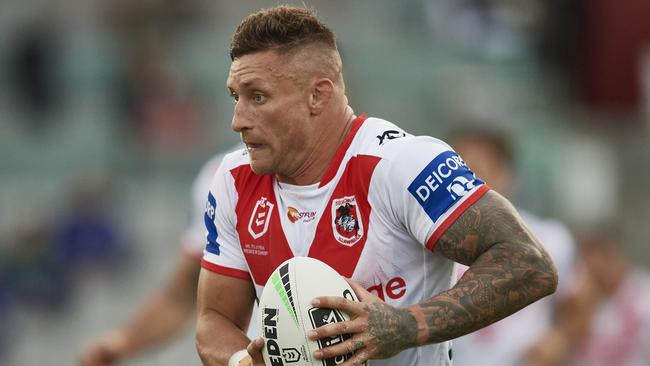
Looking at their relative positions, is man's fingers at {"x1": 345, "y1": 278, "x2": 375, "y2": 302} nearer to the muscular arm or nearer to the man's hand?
the man's hand

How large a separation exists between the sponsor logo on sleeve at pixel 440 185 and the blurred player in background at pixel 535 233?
2990mm

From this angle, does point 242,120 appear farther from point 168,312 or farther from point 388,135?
point 168,312

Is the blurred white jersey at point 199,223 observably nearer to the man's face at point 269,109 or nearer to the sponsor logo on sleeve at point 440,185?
the man's face at point 269,109

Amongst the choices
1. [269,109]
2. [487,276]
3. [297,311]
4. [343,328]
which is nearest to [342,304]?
[343,328]

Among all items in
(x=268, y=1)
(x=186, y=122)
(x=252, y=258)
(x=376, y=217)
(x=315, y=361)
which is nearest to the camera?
(x=315, y=361)

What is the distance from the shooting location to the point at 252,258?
4.51m

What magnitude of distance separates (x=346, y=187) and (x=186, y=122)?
9.76m

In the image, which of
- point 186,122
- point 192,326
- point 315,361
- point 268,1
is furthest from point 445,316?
point 268,1

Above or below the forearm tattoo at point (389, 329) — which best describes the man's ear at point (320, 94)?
above

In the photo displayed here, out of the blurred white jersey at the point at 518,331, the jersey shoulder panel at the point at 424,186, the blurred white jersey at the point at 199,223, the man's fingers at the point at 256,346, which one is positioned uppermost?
the jersey shoulder panel at the point at 424,186

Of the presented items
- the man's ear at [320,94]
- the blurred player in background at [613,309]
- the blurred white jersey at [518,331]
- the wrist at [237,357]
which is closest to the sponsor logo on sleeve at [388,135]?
the man's ear at [320,94]

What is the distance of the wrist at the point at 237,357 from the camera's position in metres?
4.36

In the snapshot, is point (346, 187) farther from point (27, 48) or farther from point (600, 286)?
point (27, 48)

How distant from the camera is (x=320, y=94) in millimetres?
4395
